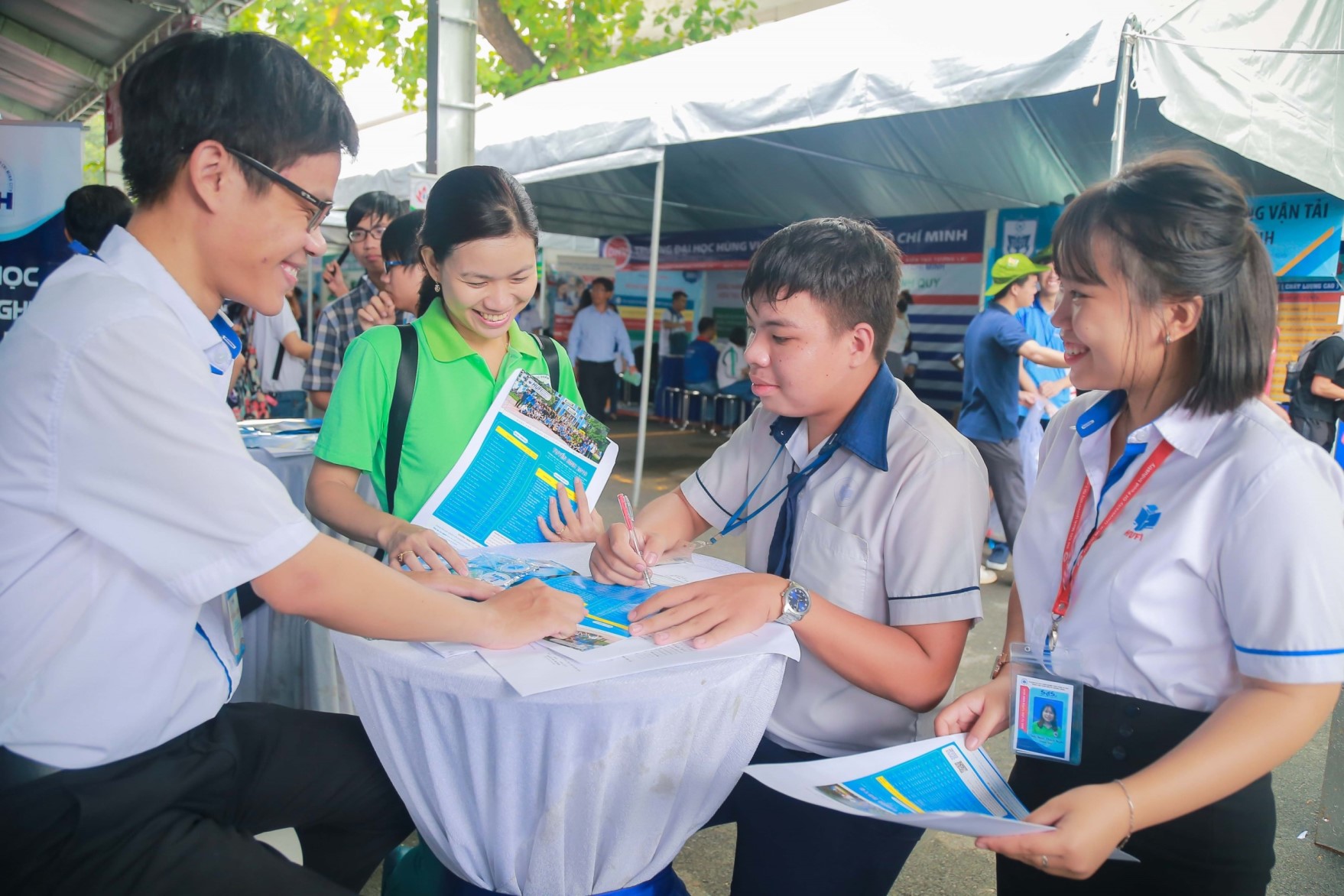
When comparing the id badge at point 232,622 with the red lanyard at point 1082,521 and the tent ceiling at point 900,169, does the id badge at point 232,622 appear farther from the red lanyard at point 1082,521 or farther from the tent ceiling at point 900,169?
the tent ceiling at point 900,169

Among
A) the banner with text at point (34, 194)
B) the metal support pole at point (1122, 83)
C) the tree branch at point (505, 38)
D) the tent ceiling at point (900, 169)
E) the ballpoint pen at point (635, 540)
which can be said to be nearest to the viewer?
the ballpoint pen at point (635, 540)

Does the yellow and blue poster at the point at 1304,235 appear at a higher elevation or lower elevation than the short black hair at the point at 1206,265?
higher

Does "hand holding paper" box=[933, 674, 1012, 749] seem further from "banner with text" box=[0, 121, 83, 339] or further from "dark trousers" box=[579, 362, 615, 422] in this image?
"dark trousers" box=[579, 362, 615, 422]

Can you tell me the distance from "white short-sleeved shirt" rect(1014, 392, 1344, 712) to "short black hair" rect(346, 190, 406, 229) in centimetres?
315

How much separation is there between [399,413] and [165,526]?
2.92 ft

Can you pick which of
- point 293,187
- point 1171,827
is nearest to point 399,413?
point 293,187

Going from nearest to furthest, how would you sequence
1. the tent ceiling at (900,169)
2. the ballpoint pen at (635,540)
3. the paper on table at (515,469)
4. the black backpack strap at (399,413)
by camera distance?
the ballpoint pen at (635,540) < the paper on table at (515,469) < the black backpack strap at (399,413) < the tent ceiling at (900,169)

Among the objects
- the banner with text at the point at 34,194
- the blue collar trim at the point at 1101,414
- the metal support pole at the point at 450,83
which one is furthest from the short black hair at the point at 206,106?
the metal support pole at the point at 450,83

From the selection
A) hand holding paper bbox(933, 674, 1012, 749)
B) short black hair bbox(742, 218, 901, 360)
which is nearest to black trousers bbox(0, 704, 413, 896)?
hand holding paper bbox(933, 674, 1012, 749)

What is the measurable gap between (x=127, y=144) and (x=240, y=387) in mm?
3169

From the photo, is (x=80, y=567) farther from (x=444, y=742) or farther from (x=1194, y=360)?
(x=1194, y=360)

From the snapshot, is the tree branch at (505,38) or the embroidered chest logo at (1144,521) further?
the tree branch at (505,38)

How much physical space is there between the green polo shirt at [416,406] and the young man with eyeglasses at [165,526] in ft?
1.85

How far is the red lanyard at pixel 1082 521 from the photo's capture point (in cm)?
120
